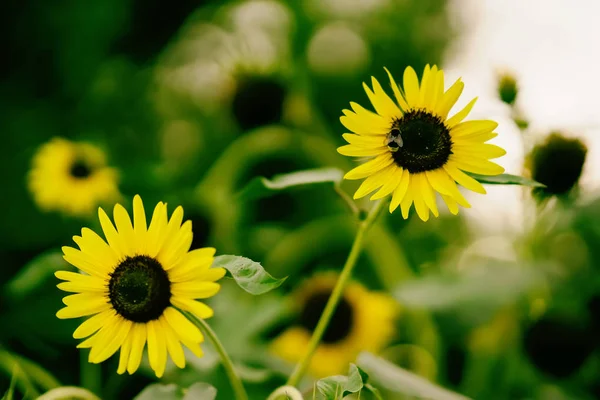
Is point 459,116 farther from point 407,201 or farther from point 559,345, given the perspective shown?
point 559,345

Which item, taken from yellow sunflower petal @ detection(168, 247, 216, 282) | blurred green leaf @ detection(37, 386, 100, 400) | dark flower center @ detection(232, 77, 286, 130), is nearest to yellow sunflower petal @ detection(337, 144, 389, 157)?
yellow sunflower petal @ detection(168, 247, 216, 282)

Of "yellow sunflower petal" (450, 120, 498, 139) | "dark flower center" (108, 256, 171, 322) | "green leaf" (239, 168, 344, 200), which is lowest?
"dark flower center" (108, 256, 171, 322)

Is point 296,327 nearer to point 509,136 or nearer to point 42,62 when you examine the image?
point 509,136

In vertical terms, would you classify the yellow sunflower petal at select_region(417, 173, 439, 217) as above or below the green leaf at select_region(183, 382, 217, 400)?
above

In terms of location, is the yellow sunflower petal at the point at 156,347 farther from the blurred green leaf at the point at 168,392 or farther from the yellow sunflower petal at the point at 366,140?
the yellow sunflower petal at the point at 366,140

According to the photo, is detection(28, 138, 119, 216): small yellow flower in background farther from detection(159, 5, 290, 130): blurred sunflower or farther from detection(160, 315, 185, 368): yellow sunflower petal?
detection(160, 315, 185, 368): yellow sunflower petal

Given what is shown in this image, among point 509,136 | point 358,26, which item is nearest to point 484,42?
point 358,26

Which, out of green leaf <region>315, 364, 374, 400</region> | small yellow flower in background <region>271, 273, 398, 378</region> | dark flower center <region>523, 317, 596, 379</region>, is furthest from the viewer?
small yellow flower in background <region>271, 273, 398, 378</region>

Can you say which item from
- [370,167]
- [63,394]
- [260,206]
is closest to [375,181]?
[370,167]

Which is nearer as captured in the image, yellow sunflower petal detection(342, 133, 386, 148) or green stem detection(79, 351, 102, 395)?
yellow sunflower petal detection(342, 133, 386, 148)
